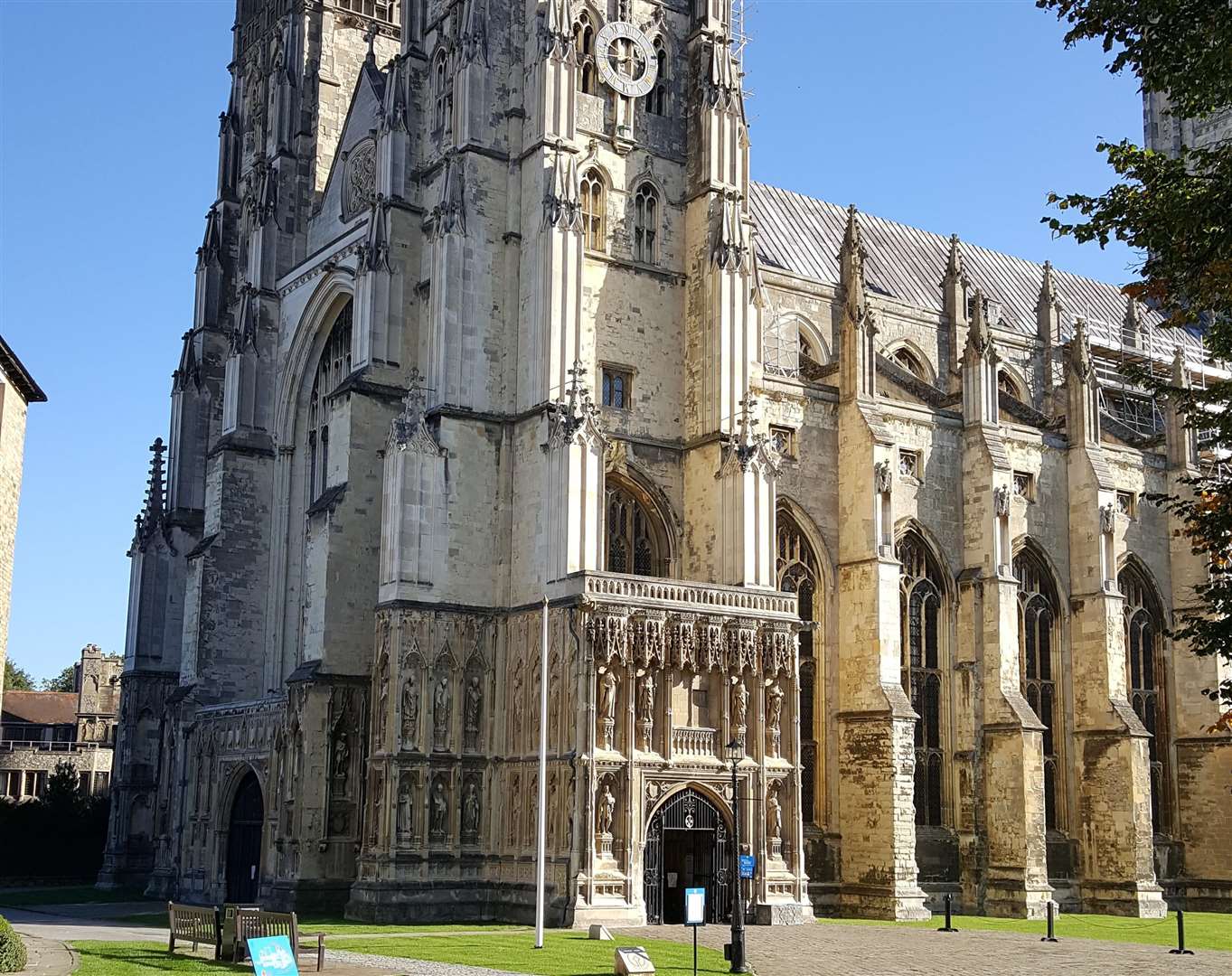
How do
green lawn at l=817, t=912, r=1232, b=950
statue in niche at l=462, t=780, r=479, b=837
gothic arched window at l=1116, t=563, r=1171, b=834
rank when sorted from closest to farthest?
green lawn at l=817, t=912, r=1232, b=950 < statue in niche at l=462, t=780, r=479, b=837 < gothic arched window at l=1116, t=563, r=1171, b=834

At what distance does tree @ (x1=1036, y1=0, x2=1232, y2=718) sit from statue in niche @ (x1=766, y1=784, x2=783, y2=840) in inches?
707

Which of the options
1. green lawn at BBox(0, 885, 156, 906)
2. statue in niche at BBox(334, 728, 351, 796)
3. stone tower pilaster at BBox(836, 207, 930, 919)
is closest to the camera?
statue in niche at BBox(334, 728, 351, 796)

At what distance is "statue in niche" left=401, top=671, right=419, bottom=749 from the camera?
125 feet

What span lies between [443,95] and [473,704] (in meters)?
17.3

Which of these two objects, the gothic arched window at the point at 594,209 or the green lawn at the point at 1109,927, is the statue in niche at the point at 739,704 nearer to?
the green lawn at the point at 1109,927

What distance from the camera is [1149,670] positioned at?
53.8 metres

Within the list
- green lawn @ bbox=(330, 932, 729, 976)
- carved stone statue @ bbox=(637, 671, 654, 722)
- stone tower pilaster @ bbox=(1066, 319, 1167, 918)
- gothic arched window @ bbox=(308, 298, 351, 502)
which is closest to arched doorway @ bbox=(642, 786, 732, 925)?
carved stone statue @ bbox=(637, 671, 654, 722)

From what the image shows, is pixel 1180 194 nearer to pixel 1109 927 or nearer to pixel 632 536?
pixel 632 536

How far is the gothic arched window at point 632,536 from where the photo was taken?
42.3m

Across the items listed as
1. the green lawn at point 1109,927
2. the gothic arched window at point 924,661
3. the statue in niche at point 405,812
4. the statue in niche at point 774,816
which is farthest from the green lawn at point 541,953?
the gothic arched window at point 924,661

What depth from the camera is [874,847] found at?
42781 mm

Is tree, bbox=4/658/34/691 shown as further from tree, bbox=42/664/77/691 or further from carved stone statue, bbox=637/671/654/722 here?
carved stone statue, bbox=637/671/654/722

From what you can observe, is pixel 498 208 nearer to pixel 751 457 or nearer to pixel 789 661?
pixel 751 457

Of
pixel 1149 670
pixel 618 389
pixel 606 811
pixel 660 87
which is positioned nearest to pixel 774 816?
pixel 606 811
